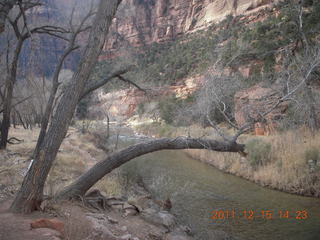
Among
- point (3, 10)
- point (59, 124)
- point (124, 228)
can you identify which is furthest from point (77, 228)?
point (3, 10)

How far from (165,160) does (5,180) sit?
8.99 m

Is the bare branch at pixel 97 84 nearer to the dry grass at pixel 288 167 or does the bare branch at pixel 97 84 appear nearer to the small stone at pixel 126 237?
the small stone at pixel 126 237

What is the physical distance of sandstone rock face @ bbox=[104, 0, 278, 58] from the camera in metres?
50.2

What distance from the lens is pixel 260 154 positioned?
10.9 m

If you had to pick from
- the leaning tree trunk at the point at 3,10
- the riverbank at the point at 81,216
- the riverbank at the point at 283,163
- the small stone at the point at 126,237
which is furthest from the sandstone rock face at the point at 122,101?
the small stone at the point at 126,237

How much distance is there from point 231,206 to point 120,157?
4.42 metres

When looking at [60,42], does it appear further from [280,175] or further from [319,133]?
[319,133]

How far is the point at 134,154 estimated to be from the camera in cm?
491

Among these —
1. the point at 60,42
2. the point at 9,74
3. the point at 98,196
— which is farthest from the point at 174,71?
the point at 98,196

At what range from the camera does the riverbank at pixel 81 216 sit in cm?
326

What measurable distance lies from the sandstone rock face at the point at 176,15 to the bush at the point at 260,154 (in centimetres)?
3885

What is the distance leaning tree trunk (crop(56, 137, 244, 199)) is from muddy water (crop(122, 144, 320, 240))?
7.18 feet

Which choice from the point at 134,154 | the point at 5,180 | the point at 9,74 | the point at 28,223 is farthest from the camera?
the point at 9,74

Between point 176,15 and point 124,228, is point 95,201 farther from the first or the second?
point 176,15
